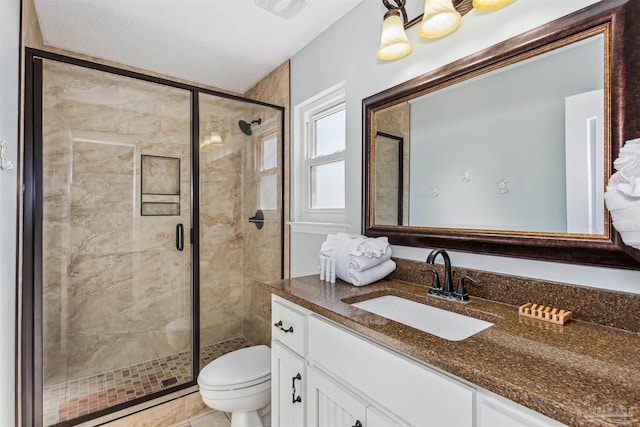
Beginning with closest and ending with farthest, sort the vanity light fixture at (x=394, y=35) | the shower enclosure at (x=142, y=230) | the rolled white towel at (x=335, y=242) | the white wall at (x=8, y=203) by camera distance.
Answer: the white wall at (x=8, y=203) → the vanity light fixture at (x=394, y=35) → the rolled white towel at (x=335, y=242) → the shower enclosure at (x=142, y=230)

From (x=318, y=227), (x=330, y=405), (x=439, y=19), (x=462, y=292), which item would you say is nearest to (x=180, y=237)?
(x=318, y=227)

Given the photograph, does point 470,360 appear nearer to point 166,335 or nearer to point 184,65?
point 166,335

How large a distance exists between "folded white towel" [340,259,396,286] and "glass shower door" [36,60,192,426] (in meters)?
1.39

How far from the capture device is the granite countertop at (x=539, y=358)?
53 cm

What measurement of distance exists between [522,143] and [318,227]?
1.19 m

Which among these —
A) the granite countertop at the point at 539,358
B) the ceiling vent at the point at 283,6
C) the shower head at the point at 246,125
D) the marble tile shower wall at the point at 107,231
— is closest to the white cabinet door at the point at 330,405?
the granite countertop at the point at 539,358

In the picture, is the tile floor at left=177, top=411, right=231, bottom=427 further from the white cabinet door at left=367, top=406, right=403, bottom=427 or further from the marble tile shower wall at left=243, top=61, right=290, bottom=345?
the white cabinet door at left=367, top=406, right=403, bottom=427

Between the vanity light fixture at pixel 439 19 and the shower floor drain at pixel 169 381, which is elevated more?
the vanity light fixture at pixel 439 19

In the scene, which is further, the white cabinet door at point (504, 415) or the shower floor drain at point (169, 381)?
the shower floor drain at point (169, 381)

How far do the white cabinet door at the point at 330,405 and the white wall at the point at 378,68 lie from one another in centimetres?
66

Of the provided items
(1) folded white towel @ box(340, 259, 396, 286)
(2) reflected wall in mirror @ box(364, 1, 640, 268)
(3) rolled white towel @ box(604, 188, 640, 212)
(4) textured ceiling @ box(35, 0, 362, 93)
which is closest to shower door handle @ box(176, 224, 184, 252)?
(4) textured ceiling @ box(35, 0, 362, 93)

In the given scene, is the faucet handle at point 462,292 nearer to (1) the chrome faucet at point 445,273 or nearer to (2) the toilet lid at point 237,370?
(1) the chrome faucet at point 445,273

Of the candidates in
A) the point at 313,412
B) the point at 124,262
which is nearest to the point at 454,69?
the point at 313,412

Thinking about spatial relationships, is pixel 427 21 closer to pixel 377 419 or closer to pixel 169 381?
pixel 377 419
